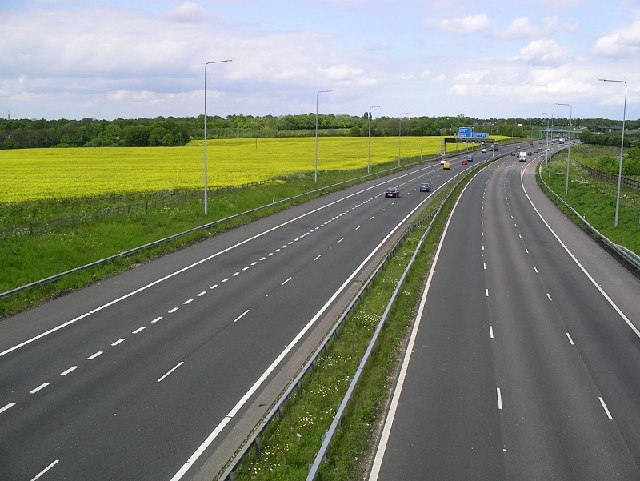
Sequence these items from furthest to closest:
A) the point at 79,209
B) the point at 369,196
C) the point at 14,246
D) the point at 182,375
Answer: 1. the point at 369,196
2. the point at 79,209
3. the point at 14,246
4. the point at 182,375

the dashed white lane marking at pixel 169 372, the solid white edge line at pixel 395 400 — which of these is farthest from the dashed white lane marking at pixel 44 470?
the solid white edge line at pixel 395 400

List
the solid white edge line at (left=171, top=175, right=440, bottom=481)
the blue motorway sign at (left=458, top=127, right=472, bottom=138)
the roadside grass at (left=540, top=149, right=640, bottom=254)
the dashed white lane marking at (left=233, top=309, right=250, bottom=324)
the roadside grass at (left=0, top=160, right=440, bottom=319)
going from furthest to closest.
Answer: the blue motorway sign at (left=458, top=127, right=472, bottom=138)
the roadside grass at (left=540, top=149, right=640, bottom=254)
the roadside grass at (left=0, top=160, right=440, bottom=319)
the dashed white lane marking at (left=233, top=309, right=250, bottom=324)
the solid white edge line at (left=171, top=175, right=440, bottom=481)

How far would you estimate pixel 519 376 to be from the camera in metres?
20.0

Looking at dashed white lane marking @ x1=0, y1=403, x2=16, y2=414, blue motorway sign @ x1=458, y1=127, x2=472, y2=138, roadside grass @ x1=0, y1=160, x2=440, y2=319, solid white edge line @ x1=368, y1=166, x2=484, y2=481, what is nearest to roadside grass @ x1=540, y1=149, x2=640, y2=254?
solid white edge line @ x1=368, y1=166, x2=484, y2=481

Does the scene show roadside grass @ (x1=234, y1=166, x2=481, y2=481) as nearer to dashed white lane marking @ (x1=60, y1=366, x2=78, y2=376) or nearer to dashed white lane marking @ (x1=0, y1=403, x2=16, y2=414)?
dashed white lane marking @ (x1=0, y1=403, x2=16, y2=414)

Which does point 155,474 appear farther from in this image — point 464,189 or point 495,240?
point 464,189

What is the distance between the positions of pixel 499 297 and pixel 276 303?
1021 cm

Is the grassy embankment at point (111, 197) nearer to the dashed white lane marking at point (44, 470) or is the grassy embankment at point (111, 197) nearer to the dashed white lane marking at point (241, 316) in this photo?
the dashed white lane marking at point (241, 316)

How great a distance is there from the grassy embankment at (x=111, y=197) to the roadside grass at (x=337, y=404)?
47.4 ft

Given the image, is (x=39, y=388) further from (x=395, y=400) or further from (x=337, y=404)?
(x=395, y=400)

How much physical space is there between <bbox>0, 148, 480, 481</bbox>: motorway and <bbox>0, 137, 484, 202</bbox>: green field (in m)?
36.4

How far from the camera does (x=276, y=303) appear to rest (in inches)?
1119

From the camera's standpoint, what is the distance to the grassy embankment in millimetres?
34156

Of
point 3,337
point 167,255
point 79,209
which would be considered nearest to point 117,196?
point 79,209
